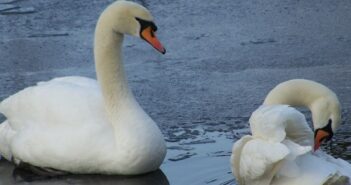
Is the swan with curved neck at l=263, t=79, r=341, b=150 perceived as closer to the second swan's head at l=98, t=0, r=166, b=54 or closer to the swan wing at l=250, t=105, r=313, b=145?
the swan wing at l=250, t=105, r=313, b=145

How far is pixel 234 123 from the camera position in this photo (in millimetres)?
7234

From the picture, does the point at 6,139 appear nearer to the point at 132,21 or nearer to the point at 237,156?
the point at 132,21

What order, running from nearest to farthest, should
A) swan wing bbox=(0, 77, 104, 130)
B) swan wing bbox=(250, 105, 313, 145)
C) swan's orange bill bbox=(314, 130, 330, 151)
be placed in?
swan wing bbox=(250, 105, 313, 145) < swan's orange bill bbox=(314, 130, 330, 151) < swan wing bbox=(0, 77, 104, 130)

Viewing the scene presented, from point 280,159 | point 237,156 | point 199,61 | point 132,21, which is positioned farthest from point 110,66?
point 199,61

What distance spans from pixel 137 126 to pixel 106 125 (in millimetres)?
226

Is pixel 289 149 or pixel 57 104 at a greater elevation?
pixel 289 149

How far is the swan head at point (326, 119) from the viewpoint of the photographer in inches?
226

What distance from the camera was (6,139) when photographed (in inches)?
274

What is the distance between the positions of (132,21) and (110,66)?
35 cm

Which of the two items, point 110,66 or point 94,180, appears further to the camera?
point 110,66

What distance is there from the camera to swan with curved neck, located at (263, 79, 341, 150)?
575 cm

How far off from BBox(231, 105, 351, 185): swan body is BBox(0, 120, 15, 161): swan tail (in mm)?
1812

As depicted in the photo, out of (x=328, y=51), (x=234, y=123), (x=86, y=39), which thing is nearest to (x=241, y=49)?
(x=328, y=51)

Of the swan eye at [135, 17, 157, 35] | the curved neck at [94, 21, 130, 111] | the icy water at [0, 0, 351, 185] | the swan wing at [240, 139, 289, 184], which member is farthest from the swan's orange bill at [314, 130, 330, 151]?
the curved neck at [94, 21, 130, 111]
